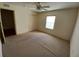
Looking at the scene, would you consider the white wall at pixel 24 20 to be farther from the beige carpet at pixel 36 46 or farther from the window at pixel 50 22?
the window at pixel 50 22

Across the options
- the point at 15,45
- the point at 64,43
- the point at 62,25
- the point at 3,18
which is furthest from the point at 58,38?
the point at 3,18

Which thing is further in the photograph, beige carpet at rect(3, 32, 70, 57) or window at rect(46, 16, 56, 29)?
beige carpet at rect(3, 32, 70, 57)

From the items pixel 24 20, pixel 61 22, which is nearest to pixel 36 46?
pixel 24 20

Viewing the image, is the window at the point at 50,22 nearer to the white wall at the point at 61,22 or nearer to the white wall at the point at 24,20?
the white wall at the point at 61,22

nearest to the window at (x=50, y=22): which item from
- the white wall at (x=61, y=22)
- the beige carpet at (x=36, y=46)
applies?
the white wall at (x=61, y=22)

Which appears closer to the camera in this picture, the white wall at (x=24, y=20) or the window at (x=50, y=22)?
the window at (x=50, y=22)

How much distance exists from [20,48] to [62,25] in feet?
3.40

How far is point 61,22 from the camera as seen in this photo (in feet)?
5.43

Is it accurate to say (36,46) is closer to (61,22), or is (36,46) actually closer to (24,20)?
(24,20)

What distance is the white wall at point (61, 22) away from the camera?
1.45 meters

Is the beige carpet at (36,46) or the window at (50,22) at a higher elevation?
the window at (50,22)

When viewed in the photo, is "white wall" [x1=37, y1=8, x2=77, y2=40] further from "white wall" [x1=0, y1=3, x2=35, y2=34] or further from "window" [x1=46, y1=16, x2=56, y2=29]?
"white wall" [x1=0, y1=3, x2=35, y2=34]

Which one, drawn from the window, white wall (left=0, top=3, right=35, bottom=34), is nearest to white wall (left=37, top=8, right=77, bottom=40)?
the window

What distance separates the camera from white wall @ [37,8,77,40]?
4.75ft
